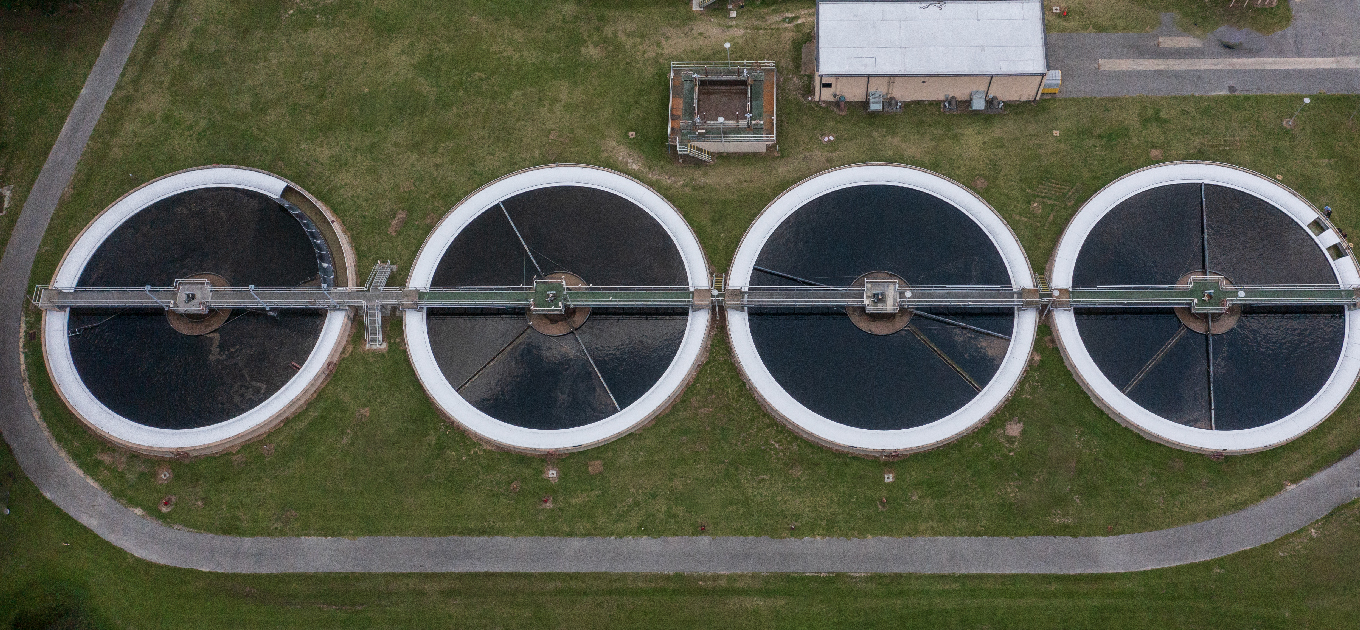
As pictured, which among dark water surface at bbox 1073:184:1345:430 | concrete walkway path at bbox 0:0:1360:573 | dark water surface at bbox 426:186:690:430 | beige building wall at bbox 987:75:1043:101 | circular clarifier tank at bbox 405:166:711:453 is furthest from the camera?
beige building wall at bbox 987:75:1043:101

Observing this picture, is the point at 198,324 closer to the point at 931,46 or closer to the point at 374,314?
the point at 374,314

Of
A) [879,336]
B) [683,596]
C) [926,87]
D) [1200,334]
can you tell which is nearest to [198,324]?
[683,596]

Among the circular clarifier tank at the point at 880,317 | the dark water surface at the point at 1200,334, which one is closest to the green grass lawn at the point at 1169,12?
the dark water surface at the point at 1200,334

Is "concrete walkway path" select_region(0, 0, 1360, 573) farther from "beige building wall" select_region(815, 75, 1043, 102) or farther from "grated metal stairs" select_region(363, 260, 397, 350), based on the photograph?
"beige building wall" select_region(815, 75, 1043, 102)

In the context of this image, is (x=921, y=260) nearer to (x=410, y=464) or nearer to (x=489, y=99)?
Answer: (x=489, y=99)

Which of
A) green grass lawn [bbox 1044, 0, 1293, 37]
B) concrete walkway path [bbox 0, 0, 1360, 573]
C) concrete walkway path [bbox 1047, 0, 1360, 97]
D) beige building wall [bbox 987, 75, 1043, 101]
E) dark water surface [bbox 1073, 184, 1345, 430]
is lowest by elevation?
concrete walkway path [bbox 0, 0, 1360, 573]

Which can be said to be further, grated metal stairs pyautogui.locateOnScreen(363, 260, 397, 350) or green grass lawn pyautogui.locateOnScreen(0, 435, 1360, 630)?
grated metal stairs pyautogui.locateOnScreen(363, 260, 397, 350)

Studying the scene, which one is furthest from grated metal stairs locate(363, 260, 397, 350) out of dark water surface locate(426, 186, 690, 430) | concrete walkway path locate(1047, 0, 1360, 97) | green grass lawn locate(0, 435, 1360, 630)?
concrete walkway path locate(1047, 0, 1360, 97)
